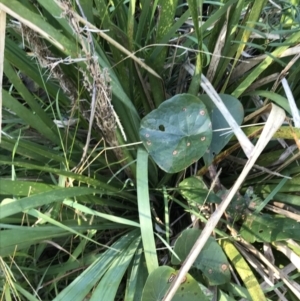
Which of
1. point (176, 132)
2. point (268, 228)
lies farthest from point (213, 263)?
point (176, 132)

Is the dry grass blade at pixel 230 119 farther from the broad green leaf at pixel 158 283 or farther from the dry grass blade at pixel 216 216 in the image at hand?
the broad green leaf at pixel 158 283

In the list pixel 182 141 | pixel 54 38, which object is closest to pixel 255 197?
pixel 182 141

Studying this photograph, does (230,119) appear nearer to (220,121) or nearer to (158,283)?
(220,121)

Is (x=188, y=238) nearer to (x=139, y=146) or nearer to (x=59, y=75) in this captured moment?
(x=139, y=146)

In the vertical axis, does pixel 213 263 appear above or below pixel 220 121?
below

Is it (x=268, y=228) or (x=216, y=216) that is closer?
(x=216, y=216)

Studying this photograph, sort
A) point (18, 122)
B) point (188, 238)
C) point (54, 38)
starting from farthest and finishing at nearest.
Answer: point (18, 122)
point (188, 238)
point (54, 38)

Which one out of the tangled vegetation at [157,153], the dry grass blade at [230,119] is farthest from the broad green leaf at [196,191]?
the dry grass blade at [230,119]
